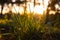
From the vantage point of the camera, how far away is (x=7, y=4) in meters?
5.57

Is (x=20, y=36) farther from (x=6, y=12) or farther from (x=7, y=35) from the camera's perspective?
(x=6, y=12)

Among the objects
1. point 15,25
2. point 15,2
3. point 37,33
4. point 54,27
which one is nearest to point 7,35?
point 15,25

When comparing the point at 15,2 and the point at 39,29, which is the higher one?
the point at 15,2

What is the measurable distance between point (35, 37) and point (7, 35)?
18.9 inches

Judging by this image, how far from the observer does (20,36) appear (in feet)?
13.9

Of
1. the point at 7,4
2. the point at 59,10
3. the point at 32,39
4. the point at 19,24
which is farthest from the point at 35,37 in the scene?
the point at 7,4

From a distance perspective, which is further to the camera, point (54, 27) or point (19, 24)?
point (54, 27)

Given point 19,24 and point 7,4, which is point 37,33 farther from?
point 7,4

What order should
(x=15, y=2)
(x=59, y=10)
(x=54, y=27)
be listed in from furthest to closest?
(x=15, y=2) < (x=59, y=10) < (x=54, y=27)

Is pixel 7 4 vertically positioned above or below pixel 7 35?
above

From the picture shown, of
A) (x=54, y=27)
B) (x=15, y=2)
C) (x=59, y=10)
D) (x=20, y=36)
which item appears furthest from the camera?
(x=15, y=2)

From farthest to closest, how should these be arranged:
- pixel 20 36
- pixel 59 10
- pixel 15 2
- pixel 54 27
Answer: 1. pixel 15 2
2. pixel 59 10
3. pixel 54 27
4. pixel 20 36

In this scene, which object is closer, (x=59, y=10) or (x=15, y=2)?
(x=59, y=10)

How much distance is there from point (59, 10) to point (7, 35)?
126 centimetres
